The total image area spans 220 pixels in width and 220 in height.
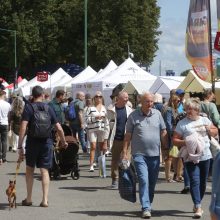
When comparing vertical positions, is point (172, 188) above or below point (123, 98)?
below

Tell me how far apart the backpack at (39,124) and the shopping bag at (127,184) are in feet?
3.92

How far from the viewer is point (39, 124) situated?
9.19m

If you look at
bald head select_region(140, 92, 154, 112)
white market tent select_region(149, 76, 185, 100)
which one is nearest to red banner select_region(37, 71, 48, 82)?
white market tent select_region(149, 76, 185, 100)

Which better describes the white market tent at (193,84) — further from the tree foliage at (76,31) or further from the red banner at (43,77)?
the tree foliage at (76,31)

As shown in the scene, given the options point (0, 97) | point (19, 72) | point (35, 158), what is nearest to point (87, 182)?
point (35, 158)

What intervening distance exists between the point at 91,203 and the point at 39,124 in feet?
5.05

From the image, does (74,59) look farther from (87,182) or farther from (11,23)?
(87,182)

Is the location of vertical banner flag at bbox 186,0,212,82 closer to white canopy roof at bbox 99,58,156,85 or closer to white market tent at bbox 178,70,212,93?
white market tent at bbox 178,70,212,93

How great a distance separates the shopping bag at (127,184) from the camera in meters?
8.92

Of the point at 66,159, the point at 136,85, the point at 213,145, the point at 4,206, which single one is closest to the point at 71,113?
the point at 66,159

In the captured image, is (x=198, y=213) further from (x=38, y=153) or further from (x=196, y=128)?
(x=38, y=153)

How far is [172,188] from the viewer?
11.5m

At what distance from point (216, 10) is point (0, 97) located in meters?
5.97

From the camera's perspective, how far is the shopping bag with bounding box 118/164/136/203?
8.92 metres
